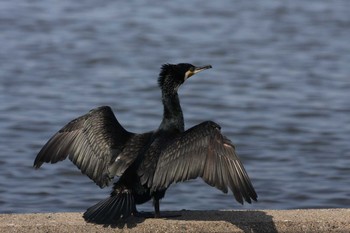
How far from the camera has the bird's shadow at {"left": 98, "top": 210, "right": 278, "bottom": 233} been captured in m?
6.96

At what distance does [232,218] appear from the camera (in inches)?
280

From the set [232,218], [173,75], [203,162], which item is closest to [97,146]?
[173,75]

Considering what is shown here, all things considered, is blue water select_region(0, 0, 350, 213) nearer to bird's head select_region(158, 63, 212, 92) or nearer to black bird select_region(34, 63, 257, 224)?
→ black bird select_region(34, 63, 257, 224)

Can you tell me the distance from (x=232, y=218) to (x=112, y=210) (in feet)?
2.74

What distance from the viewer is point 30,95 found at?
44.4 feet

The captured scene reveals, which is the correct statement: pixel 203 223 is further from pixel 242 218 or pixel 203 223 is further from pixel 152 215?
pixel 152 215

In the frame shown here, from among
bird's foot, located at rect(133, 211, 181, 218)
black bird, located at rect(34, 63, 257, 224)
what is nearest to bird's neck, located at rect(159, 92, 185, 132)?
black bird, located at rect(34, 63, 257, 224)

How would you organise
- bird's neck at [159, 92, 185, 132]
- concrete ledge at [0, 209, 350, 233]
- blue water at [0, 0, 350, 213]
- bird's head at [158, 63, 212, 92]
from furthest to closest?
blue water at [0, 0, 350, 213], bird's head at [158, 63, 212, 92], bird's neck at [159, 92, 185, 132], concrete ledge at [0, 209, 350, 233]

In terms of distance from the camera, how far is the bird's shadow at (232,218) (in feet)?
22.8

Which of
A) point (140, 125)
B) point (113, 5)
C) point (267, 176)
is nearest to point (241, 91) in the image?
point (140, 125)

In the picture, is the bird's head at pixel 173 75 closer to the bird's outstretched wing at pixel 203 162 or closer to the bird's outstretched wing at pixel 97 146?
the bird's outstretched wing at pixel 97 146

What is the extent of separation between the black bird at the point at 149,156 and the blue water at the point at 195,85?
201 cm

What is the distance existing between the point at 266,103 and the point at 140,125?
2.00 meters

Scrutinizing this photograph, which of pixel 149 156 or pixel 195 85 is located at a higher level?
pixel 149 156
